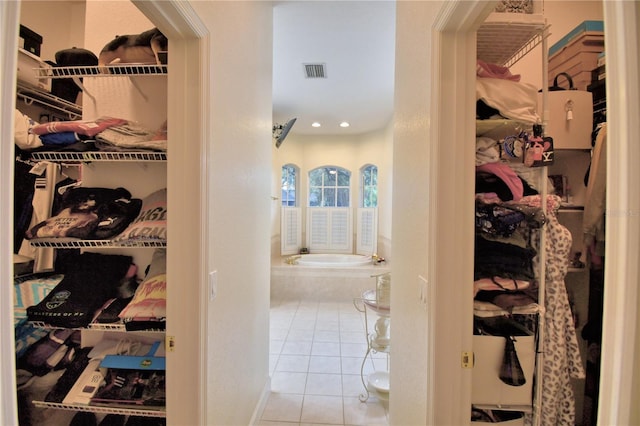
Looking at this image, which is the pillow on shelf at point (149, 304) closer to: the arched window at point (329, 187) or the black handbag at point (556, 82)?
the black handbag at point (556, 82)

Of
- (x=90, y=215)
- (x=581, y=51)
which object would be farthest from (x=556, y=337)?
(x=90, y=215)

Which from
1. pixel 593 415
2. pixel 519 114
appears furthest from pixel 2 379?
pixel 593 415

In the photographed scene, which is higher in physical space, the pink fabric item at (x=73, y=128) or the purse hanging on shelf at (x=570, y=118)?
the purse hanging on shelf at (x=570, y=118)

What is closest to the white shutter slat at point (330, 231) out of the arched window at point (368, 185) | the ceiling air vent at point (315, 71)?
the arched window at point (368, 185)

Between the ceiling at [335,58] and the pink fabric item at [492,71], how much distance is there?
1.38 m

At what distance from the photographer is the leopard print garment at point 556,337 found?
1.08m

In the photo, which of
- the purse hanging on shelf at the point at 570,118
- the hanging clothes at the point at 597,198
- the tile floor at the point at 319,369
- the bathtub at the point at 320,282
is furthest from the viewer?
the bathtub at the point at 320,282

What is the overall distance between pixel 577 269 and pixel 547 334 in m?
0.49

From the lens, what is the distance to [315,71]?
313 cm

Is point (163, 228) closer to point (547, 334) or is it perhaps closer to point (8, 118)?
point (8, 118)

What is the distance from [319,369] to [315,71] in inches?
125

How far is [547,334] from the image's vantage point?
110 centimetres

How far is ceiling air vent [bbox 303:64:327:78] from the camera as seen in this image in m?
3.02

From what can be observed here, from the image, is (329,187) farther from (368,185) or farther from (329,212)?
(368,185)
